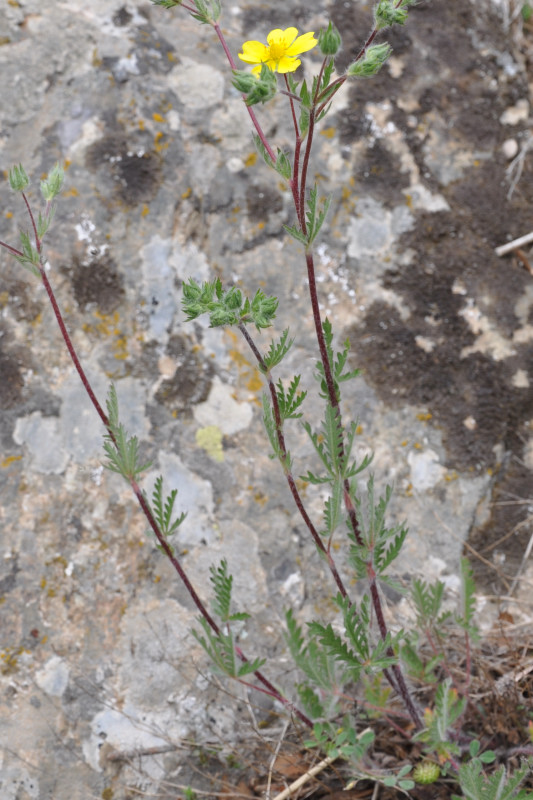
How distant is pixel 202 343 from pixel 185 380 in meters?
0.16

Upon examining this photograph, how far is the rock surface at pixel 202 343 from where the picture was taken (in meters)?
2.30

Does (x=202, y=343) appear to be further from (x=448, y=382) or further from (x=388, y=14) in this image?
(x=388, y=14)

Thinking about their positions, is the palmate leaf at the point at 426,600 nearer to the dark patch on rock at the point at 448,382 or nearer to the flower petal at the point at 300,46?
the dark patch on rock at the point at 448,382

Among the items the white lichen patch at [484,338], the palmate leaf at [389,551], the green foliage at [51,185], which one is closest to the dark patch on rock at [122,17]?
the green foliage at [51,185]

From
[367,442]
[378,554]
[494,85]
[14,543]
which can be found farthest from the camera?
[494,85]

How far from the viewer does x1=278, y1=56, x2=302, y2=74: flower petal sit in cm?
145

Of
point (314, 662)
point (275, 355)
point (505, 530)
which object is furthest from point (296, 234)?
point (505, 530)

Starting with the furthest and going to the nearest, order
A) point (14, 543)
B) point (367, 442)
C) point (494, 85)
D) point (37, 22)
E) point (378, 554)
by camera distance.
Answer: point (494, 85), point (37, 22), point (367, 442), point (14, 543), point (378, 554)

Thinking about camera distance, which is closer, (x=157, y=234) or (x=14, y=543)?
(x=14, y=543)

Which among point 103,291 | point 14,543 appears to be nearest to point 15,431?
point 14,543

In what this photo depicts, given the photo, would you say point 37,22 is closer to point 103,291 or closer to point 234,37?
point 234,37

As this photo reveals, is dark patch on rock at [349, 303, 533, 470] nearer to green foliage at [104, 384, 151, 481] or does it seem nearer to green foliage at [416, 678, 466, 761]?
green foliage at [416, 678, 466, 761]

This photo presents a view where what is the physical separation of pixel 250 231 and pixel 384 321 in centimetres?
63

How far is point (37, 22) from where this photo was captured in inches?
110
